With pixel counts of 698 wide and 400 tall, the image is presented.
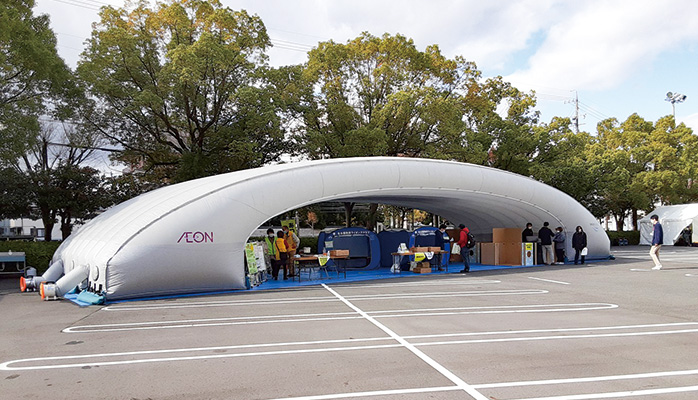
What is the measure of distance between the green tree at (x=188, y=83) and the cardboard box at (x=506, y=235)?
998cm

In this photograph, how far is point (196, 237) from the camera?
39.4 feet

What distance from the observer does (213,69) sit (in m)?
20.5

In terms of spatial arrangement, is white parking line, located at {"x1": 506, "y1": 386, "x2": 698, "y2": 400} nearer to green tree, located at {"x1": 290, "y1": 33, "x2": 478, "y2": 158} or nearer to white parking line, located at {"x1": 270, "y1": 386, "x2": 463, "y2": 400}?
white parking line, located at {"x1": 270, "y1": 386, "x2": 463, "y2": 400}

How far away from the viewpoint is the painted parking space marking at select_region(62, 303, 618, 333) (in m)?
8.30

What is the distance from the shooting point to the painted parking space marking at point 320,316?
830 centimetres

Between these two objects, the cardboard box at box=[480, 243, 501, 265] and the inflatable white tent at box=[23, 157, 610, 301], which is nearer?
the inflatable white tent at box=[23, 157, 610, 301]

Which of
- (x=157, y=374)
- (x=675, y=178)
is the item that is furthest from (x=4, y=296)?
(x=675, y=178)

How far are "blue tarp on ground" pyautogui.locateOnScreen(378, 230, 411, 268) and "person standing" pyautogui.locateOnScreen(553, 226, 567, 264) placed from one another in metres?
5.50

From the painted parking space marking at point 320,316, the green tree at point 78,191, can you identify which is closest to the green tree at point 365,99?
the green tree at point 78,191

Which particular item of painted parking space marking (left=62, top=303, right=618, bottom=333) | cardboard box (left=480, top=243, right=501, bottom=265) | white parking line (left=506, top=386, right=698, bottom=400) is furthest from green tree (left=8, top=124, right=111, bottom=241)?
white parking line (left=506, top=386, right=698, bottom=400)

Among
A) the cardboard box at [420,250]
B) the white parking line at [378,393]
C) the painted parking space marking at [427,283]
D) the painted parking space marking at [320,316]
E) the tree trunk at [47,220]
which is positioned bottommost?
the painted parking space marking at [427,283]

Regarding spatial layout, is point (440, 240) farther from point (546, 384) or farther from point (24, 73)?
point (24, 73)

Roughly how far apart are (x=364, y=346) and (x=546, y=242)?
1443 cm

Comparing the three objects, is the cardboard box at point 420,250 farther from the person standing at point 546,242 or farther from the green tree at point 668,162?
the green tree at point 668,162
